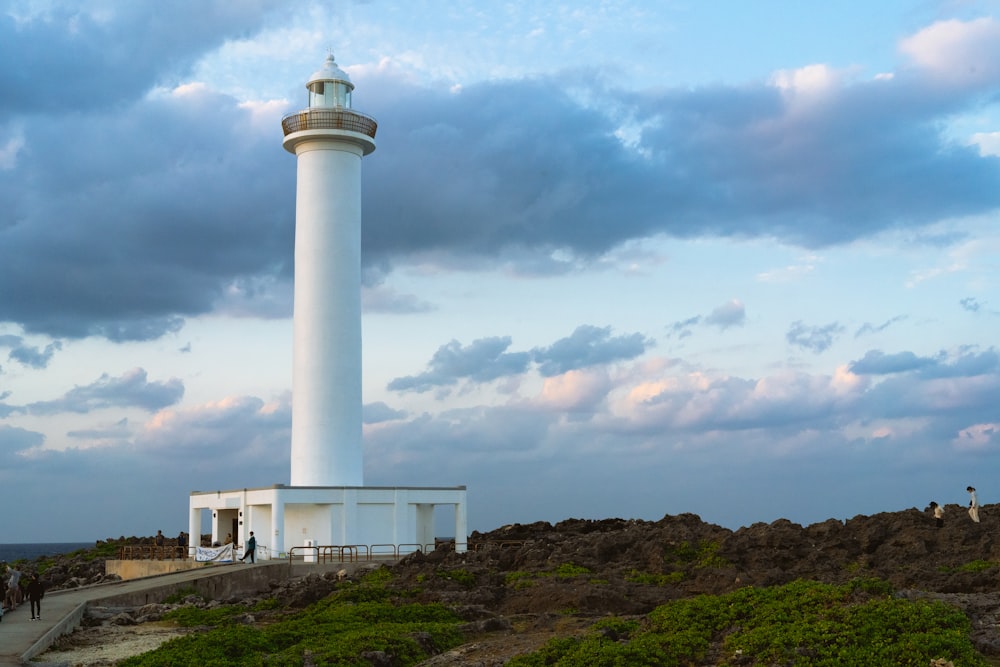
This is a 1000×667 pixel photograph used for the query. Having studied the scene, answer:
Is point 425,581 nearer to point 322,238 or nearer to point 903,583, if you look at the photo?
point 903,583

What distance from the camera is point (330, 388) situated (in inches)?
1731

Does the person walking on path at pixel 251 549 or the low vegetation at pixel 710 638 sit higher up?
the person walking on path at pixel 251 549

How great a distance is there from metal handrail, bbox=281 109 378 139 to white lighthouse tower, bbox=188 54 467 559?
0.04 meters

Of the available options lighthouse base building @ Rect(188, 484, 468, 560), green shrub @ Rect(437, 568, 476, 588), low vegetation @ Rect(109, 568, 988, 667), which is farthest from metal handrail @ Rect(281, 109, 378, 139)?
low vegetation @ Rect(109, 568, 988, 667)

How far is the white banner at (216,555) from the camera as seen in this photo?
40688mm

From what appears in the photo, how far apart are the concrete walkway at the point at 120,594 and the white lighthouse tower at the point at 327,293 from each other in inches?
254

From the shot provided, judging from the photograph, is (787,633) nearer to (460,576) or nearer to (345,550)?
(460,576)

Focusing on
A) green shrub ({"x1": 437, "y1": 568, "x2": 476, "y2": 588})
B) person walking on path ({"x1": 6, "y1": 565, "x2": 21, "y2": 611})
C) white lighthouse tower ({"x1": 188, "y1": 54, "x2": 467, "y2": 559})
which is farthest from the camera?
white lighthouse tower ({"x1": 188, "y1": 54, "x2": 467, "y2": 559})

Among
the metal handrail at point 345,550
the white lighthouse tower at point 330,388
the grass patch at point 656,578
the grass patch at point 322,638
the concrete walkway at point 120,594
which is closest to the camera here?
Result: the grass patch at point 322,638

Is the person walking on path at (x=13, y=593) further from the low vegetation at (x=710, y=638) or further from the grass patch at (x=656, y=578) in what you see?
the grass patch at (x=656, y=578)

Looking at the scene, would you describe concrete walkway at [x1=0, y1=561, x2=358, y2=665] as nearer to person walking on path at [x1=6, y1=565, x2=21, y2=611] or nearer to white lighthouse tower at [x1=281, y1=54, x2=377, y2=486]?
person walking on path at [x1=6, y1=565, x2=21, y2=611]

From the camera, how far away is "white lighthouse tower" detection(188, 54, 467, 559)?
4200 cm

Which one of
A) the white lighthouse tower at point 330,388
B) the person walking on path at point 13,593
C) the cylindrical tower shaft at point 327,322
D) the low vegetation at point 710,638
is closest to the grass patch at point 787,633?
the low vegetation at point 710,638

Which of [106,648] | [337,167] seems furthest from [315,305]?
[106,648]
